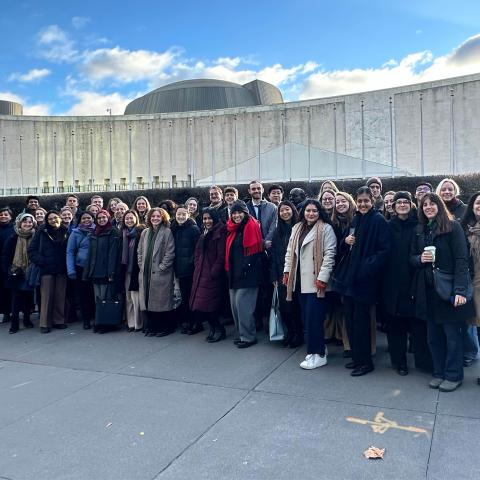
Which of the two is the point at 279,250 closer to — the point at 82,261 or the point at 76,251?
the point at 82,261

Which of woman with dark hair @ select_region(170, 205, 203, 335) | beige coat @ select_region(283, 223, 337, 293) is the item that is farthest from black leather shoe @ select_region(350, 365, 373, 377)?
woman with dark hair @ select_region(170, 205, 203, 335)

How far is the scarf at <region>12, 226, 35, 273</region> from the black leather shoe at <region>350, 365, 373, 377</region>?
217 inches

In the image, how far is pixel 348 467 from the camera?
9.04 feet

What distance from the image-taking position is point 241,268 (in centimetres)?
556

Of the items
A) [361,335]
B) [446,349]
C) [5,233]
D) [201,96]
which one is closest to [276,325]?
[361,335]

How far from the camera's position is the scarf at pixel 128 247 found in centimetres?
665

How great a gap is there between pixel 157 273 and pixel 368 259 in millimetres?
3124

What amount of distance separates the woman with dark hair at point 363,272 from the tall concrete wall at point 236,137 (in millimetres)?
25767

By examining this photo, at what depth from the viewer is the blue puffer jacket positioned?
7020 millimetres

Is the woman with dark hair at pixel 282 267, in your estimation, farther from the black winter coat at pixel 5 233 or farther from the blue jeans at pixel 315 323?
the black winter coat at pixel 5 233

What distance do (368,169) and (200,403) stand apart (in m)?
21.8

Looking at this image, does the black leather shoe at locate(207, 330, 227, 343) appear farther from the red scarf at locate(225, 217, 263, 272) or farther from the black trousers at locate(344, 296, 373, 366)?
the black trousers at locate(344, 296, 373, 366)

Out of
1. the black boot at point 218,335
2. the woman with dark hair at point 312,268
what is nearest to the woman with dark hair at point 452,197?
the woman with dark hair at point 312,268

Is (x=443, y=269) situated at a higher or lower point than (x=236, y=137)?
lower
